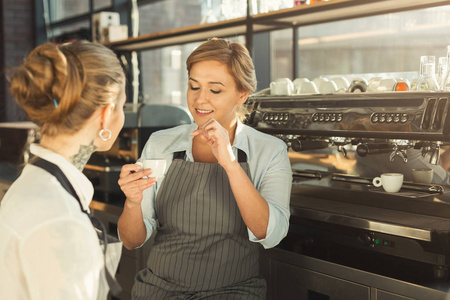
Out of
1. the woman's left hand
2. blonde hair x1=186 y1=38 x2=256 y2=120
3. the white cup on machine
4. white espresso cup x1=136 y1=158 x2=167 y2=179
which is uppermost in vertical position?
blonde hair x1=186 y1=38 x2=256 y2=120

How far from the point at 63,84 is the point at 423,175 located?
4.82ft

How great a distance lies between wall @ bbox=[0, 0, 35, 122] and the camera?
214 inches

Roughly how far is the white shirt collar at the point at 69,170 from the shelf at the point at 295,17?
138cm

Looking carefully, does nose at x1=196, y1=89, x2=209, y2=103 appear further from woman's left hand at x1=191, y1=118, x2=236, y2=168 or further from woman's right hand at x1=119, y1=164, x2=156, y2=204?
woman's right hand at x1=119, y1=164, x2=156, y2=204

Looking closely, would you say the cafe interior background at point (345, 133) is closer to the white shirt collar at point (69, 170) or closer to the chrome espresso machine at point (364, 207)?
the chrome espresso machine at point (364, 207)

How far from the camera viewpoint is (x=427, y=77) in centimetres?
197

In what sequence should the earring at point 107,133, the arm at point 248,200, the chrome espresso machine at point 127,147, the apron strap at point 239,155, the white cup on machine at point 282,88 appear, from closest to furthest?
the earring at point 107,133 < the arm at point 248,200 < the apron strap at point 239,155 < the white cup on machine at point 282,88 < the chrome espresso machine at point 127,147

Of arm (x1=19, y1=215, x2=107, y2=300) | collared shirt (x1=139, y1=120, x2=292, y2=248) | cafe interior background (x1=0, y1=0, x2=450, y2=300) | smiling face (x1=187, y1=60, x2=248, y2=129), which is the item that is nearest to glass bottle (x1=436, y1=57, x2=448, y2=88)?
cafe interior background (x1=0, y1=0, x2=450, y2=300)

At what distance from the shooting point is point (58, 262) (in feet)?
3.31

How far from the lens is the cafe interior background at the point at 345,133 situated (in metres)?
1.78

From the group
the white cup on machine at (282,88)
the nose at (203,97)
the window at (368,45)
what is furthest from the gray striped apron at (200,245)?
the window at (368,45)

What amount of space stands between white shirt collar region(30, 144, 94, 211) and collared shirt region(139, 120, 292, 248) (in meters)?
0.73

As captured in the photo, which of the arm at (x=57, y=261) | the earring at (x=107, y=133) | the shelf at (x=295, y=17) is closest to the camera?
the arm at (x=57, y=261)

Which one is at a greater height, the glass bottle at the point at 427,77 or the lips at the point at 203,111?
the glass bottle at the point at 427,77
